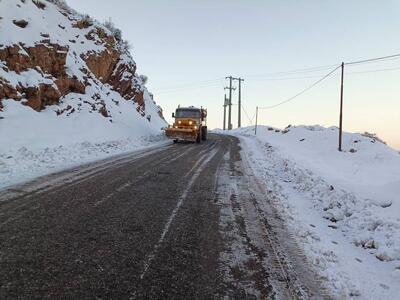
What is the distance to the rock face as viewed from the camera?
898 inches

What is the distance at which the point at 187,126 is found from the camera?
3059 centimetres

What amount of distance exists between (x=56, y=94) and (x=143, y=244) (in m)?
21.2

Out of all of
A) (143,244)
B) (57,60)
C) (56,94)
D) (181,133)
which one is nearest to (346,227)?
(143,244)

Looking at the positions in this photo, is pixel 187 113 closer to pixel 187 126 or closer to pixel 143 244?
pixel 187 126

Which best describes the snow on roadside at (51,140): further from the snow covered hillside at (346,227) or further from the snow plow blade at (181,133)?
the snow covered hillside at (346,227)

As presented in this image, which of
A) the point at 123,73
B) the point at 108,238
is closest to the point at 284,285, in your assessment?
the point at 108,238

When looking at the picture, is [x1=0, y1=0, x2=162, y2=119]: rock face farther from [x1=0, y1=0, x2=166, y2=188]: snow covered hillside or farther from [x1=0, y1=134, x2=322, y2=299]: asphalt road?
[x1=0, y1=134, x2=322, y2=299]: asphalt road

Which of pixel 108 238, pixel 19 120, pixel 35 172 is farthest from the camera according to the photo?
pixel 19 120

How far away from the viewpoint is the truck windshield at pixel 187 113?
104 ft

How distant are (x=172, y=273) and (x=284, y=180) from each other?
Result: 8.95m

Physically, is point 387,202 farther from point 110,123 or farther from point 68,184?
point 110,123

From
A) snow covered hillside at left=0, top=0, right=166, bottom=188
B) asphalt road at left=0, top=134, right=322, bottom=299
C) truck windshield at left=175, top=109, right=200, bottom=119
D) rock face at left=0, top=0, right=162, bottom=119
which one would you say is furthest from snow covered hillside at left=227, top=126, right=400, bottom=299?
truck windshield at left=175, top=109, right=200, bottom=119

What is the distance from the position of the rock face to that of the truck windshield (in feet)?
18.4

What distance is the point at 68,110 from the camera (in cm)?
2573
